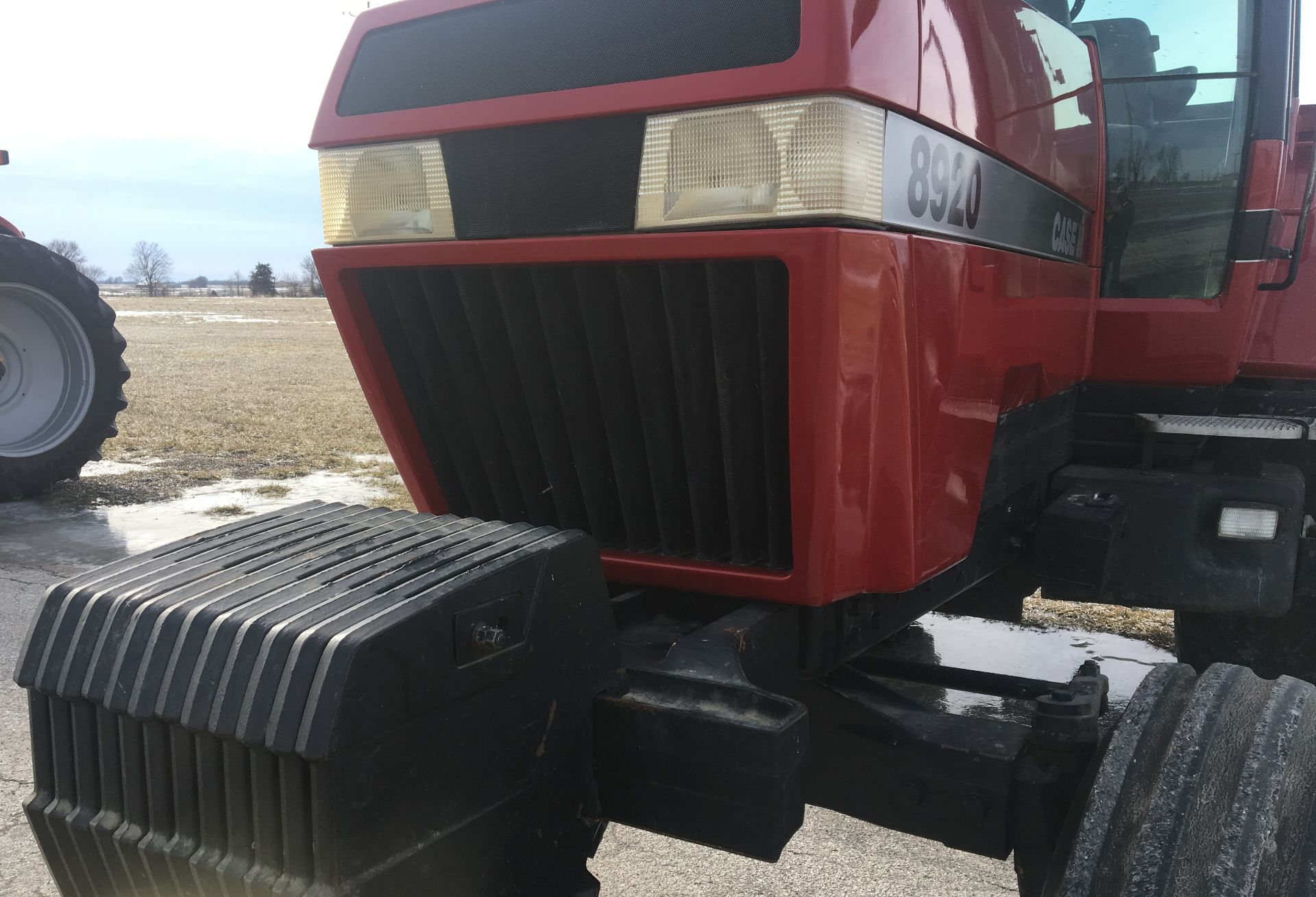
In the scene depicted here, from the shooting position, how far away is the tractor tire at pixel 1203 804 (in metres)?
1.31

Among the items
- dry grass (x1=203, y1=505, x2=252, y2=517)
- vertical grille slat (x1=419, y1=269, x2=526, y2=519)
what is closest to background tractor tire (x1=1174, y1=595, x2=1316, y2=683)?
vertical grille slat (x1=419, y1=269, x2=526, y2=519)

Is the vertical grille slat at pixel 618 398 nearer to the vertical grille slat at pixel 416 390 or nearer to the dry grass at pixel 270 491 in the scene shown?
the vertical grille slat at pixel 416 390

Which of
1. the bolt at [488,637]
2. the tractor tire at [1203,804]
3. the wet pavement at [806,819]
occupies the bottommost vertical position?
the wet pavement at [806,819]

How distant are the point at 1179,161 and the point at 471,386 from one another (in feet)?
Answer: 6.02

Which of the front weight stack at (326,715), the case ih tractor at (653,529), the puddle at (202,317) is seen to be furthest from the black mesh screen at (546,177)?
the puddle at (202,317)

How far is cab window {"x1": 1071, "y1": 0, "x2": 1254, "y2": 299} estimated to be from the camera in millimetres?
2662

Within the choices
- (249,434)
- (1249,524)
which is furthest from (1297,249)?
(249,434)

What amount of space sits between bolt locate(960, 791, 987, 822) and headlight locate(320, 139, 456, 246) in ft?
3.88

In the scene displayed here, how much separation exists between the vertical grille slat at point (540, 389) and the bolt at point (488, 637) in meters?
0.54

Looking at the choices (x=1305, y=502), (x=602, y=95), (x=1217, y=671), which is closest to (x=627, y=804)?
(x=1217, y=671)

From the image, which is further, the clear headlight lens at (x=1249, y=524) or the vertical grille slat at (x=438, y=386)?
the clear headlight lens at (x=1249, y=524)

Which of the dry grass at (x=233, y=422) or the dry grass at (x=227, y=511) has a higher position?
the dry grass at (x=227, y=511)

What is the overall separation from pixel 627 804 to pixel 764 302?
2.40ft

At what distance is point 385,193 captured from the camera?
6.08 ft
